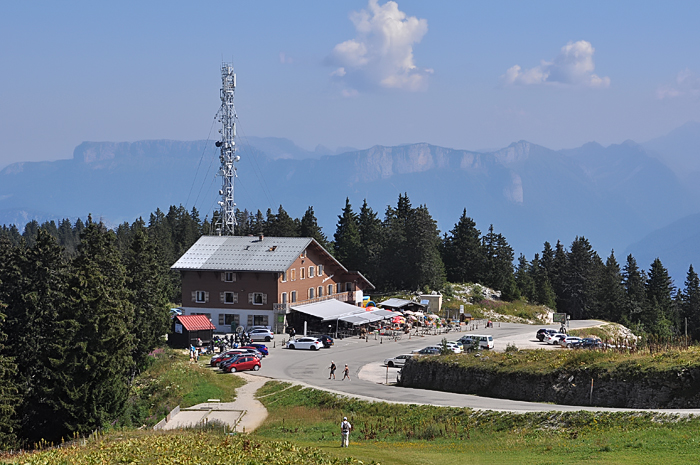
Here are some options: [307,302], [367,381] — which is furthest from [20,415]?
[307,302]

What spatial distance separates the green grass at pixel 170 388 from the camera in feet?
151

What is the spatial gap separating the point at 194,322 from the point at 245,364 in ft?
42.7

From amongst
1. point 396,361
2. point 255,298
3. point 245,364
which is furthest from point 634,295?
point 245,364

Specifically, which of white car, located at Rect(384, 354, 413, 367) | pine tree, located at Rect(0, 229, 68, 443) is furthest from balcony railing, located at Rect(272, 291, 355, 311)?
pine tree, located at Rect(0, 229, 68, 443)

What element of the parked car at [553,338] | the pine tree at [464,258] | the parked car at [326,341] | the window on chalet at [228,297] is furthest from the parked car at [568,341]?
the pine tree at [464,258]

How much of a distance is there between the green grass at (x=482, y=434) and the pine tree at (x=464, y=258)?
71501 millimetres

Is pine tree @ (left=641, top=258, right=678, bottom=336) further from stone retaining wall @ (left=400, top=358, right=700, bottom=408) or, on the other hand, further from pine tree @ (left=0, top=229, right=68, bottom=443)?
pine tree @ (left=0, top=229, right=68, bottom=443)

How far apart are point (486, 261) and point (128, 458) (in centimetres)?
9651

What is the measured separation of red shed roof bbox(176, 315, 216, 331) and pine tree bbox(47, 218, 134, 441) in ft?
80.8

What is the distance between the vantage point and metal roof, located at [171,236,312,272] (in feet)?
266

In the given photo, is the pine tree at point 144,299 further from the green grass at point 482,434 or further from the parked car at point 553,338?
the parked car at point 553,338

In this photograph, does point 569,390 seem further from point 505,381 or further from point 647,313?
point 647,313

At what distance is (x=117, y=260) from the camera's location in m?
52.0

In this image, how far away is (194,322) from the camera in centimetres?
6944
